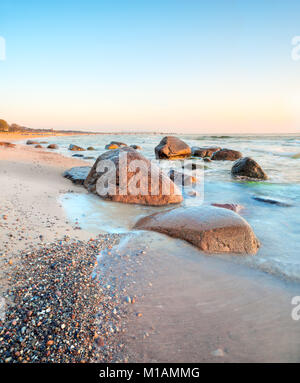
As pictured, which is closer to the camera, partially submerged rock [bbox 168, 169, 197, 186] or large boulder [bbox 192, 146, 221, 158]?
partially submerged rock [bbox 168, 169, 197, 186]

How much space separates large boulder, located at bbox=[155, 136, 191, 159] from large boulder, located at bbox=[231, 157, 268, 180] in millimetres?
5796

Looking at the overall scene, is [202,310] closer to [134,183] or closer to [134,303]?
[134,303]

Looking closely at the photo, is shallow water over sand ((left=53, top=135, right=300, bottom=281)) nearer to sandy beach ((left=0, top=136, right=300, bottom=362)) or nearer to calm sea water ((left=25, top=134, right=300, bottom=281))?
calm sea water ((left=25, top=134, right=300, bottom=281))

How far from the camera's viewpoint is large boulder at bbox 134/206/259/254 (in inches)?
103

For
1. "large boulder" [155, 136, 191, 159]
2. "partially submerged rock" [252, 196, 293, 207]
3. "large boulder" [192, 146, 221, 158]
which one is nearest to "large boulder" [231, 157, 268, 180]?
"partially submerged rock" [252, 196, 293, 207]

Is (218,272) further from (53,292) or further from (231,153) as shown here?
(231,153)

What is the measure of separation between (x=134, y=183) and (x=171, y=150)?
9.31m

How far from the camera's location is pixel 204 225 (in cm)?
276

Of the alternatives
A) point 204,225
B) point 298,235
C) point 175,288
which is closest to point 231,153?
point 298,235

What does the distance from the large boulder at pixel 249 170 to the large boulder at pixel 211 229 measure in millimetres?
5218

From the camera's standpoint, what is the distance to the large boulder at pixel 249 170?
7.53m

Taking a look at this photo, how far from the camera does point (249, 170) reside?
7664 mm

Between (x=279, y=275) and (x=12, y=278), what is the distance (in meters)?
2.40
